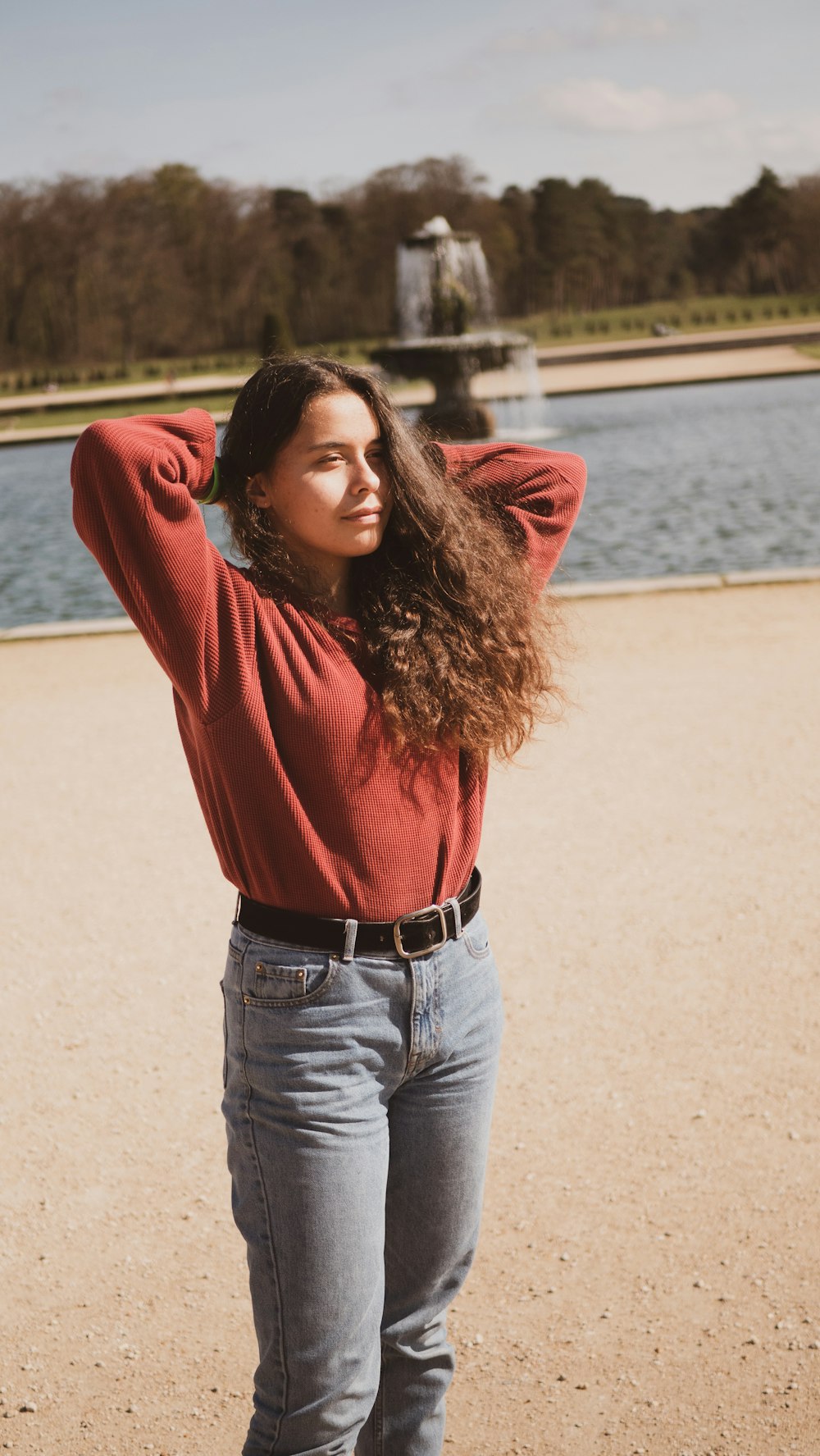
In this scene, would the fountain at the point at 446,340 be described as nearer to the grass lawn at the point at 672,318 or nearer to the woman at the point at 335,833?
the woman at the point at 335,833

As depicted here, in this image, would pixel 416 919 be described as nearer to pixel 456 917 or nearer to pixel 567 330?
pixel 456 917

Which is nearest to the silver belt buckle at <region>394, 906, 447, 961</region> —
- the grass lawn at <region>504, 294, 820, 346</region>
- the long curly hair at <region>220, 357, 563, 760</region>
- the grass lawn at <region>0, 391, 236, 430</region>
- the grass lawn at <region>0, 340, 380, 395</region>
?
the long curly hair at <region>220, 357, 563, 760</region>

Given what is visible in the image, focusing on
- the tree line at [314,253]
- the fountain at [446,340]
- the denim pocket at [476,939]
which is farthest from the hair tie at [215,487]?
the tree line at [314,253]

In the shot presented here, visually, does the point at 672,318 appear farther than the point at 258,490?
Yes

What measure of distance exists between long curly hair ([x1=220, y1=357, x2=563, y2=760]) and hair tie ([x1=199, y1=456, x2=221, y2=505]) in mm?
13

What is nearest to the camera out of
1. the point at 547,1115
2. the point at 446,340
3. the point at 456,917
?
the point at 456,917

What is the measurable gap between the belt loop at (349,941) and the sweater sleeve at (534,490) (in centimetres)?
72

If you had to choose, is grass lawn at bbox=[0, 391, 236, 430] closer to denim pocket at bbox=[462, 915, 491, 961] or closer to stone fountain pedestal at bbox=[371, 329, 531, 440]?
stone fountain pedestal at bbox=[371, 329, 531, 440]

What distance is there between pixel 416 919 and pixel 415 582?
520 millimetres

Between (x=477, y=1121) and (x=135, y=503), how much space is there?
99 centimetres

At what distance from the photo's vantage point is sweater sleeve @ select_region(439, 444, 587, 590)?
228 centimetres

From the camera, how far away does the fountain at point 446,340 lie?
2338cm

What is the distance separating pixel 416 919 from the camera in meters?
1.87

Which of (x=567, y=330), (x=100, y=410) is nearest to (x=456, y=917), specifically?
(x=100, y=410)
